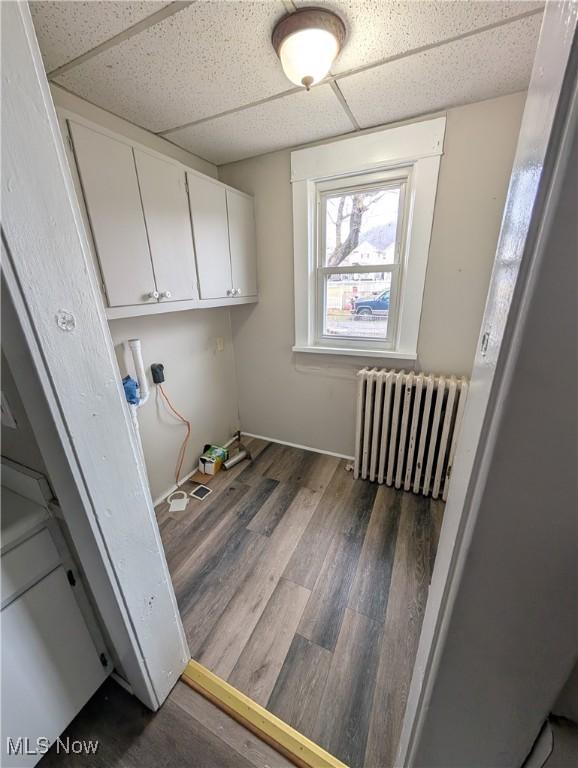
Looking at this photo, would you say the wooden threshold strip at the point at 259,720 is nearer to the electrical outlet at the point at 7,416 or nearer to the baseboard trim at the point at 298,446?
the electrical outlet at the point at 7,416

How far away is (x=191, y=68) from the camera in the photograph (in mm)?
1182

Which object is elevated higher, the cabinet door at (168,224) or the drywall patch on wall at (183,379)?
the cabinet door at (168,224)

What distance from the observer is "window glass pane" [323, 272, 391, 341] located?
2.05 metres

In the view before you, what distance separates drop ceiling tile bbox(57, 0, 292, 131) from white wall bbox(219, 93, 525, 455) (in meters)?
0.74

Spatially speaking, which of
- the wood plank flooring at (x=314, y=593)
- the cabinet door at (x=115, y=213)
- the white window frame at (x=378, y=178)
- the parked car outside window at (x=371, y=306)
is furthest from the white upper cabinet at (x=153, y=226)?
the wood plank flooring at (x=314, y=593)

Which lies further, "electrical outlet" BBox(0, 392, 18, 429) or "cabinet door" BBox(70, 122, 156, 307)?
"cabinet door" BBox(70, 122, 156, 307)

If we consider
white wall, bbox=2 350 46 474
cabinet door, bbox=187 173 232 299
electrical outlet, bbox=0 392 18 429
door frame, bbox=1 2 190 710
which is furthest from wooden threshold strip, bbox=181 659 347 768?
cabinet door, bbox=187 173 232 299

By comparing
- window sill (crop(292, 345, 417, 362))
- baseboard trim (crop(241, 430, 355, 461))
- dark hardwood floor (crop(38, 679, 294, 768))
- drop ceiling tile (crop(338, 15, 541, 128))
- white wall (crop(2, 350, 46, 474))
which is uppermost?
drop ceiling tile (crop(338, 15, 541, 128))

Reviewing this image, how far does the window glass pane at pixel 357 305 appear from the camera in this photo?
6.72ft

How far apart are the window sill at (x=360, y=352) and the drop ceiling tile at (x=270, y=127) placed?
4.51ft

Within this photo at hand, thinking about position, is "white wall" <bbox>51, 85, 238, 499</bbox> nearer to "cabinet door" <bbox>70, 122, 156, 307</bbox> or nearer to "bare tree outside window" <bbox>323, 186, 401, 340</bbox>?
"cabinet door" <bbox>70, 122, 156, 307</bbox>

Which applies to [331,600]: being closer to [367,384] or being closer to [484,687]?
[484,687]

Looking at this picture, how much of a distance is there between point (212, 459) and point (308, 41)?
7.68 ft

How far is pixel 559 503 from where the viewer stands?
0.33m
